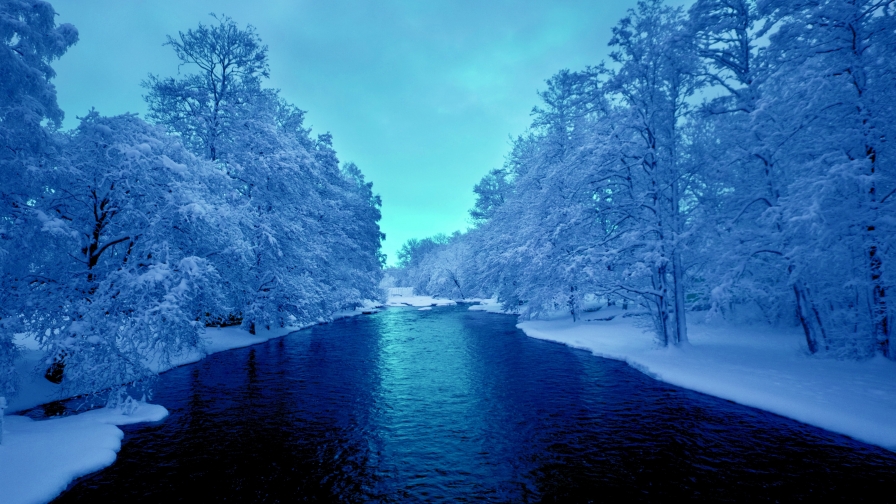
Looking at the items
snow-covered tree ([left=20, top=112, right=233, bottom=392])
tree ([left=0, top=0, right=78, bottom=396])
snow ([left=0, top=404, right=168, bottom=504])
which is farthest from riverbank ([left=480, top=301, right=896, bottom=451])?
tree ([left=0, top=0, right=78, bottom=396])

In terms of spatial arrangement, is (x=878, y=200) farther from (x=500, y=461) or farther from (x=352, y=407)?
(x=352, y=407)

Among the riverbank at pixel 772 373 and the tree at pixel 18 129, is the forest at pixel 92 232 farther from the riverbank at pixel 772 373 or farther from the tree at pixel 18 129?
the riverbank at pixel 772 373

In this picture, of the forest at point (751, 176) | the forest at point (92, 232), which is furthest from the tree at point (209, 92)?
the forest at point (751, 176)

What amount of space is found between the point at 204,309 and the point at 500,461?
36.7 feet

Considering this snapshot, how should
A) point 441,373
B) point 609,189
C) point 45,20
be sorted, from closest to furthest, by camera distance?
point 45,20 < point 441,373 < point 609,189

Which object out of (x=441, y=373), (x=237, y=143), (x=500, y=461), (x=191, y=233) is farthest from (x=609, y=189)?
(x=237, y=143)

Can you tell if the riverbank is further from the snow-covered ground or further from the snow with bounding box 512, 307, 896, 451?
the snow-covered ground

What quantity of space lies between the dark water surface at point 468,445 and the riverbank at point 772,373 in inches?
23.0

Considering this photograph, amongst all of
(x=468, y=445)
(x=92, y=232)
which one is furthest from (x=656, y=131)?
(x=92, y=232)

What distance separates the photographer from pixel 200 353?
60.2ft

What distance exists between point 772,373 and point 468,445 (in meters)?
10.8

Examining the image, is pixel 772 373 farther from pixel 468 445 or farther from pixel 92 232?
pixel 92 232

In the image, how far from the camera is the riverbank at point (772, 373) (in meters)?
9.34

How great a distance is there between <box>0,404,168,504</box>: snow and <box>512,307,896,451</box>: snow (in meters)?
16.2
